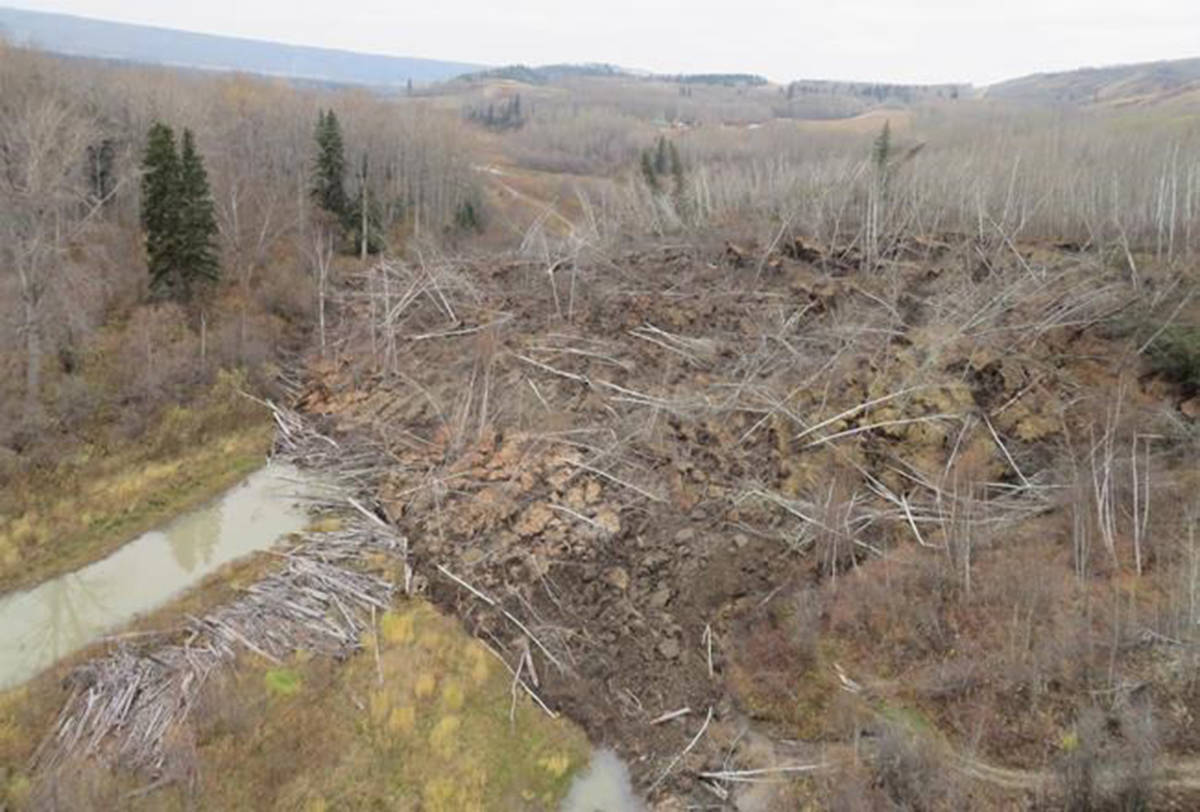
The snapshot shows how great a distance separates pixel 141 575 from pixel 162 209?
12.0 meters

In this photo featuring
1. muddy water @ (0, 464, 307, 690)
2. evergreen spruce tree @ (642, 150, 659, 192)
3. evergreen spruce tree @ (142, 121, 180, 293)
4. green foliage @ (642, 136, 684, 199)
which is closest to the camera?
muddy water @ (0, 464, 307, 690)

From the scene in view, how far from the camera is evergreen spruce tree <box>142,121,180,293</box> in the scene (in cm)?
2125

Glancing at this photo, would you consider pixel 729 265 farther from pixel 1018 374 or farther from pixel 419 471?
pixel 419 471

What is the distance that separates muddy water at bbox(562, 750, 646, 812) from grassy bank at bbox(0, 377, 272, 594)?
9.59m

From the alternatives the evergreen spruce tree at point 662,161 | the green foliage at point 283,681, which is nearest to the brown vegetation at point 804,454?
the green foliage at point 283,681

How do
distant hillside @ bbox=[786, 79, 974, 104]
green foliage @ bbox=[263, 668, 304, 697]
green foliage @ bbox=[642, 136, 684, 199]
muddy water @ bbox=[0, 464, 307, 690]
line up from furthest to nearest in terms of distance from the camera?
distant hillside @ bbox=[786, 79, 974, 104]
green foliage @ bbox=[642, 136, 684, 199]
muddy water @ bbox=[0, 464, 307, 690]
green foliage @ bbox=[263, 668, 304, 697]

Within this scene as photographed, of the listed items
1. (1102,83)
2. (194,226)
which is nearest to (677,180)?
(194,226)

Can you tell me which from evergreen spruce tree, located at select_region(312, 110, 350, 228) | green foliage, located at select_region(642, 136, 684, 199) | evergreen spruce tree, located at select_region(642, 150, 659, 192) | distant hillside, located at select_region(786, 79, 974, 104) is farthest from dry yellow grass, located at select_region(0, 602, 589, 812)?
distant hillside, located at select_region(786, 79, 974, 104)

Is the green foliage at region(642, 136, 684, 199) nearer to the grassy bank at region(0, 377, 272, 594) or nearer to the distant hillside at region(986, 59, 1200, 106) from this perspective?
the grassy bank at region(0, 377, 272, 594)

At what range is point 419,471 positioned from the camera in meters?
15.8

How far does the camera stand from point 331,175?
29.9 m

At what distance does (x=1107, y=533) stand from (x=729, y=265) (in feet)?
41.7

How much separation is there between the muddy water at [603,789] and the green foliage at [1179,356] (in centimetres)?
1296

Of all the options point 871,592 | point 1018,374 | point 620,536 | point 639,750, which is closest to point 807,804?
point 639,750
